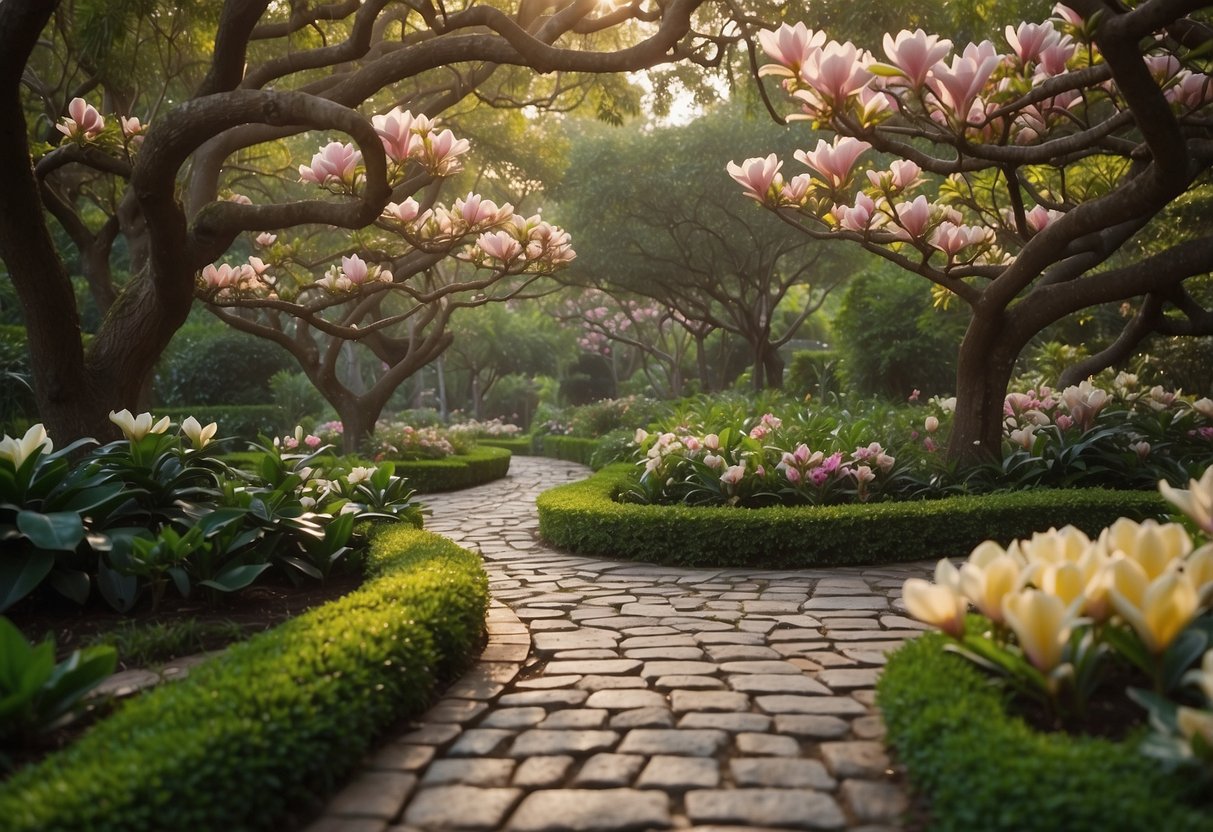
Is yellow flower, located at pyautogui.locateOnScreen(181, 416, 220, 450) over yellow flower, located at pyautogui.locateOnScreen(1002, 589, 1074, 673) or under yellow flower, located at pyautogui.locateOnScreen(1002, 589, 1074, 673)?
over

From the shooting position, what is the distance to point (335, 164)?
5.96 m

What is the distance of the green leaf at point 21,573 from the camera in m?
4.00

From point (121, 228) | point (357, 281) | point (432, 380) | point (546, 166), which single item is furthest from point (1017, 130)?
point (432, 380)

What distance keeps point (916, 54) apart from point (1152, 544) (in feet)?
8.66

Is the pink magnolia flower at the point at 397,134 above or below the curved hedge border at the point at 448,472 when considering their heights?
above

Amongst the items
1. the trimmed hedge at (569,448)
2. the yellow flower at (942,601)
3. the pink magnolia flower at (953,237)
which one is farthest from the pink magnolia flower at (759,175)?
the trimmed hedge at (569,448)

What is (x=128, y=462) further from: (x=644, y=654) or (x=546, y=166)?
(x=546, y=166)

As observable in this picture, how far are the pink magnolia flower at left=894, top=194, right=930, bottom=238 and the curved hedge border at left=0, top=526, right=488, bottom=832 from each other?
443 centimetres

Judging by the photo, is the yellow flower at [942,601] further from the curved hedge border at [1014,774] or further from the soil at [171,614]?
the soil at [171,614]

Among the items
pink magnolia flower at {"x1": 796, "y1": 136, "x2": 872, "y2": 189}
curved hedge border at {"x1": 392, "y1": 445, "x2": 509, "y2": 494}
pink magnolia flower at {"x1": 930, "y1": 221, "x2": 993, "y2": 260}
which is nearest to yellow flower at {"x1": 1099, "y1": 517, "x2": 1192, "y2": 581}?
pink magnolia flower at {"x1": 796, "y1": 136, "x2": 872, "y2": 189}

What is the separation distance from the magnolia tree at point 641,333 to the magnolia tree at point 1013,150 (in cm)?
2152

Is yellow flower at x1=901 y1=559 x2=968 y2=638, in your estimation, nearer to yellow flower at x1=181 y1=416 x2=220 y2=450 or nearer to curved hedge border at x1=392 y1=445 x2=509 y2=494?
yellow flower at x1=181 y1=416 x2=220 y2=450

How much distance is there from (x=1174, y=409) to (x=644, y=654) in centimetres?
713

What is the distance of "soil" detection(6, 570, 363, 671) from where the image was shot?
4.18 meters
